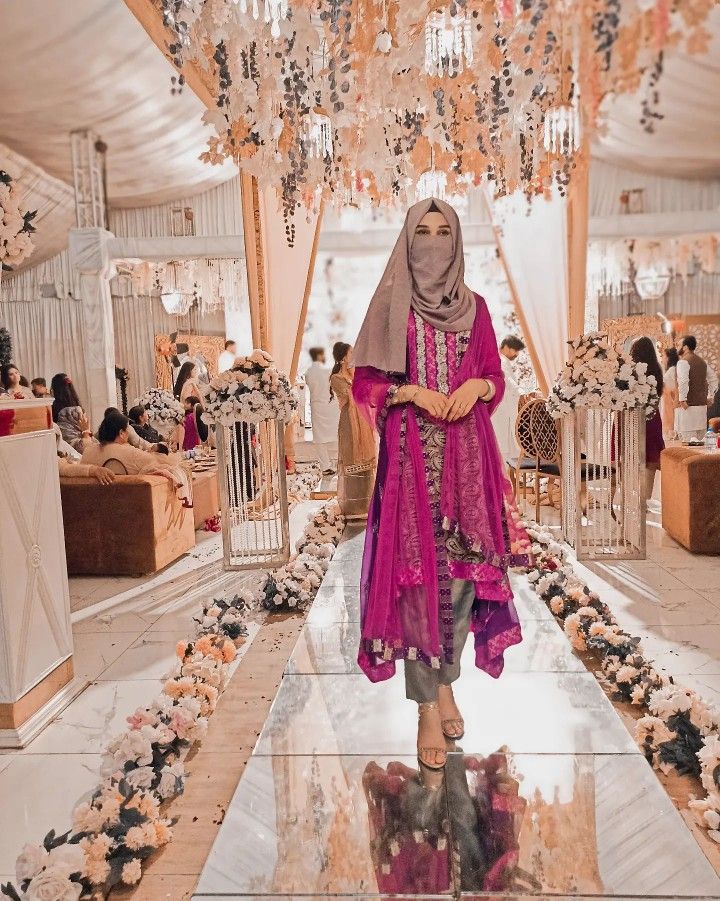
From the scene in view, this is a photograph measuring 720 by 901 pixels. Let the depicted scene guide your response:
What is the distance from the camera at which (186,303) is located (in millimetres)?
10727

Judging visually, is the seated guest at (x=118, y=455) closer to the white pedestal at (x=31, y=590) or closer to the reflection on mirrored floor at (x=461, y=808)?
the white pedestal at (x=31, y=590)

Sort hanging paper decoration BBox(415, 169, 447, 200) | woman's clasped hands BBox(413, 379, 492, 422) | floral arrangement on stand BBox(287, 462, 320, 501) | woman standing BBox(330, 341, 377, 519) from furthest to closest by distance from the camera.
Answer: floral arrangement on stand BBox(287, 462, 320, 501) < hanging paper decoration BBox(415, 169, 447, 200) < woman standing BBox(330, 341, 377, 519) < woman's clasped hands BBox(413, 379, 492, 422)

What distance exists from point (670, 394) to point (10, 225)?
7.94m

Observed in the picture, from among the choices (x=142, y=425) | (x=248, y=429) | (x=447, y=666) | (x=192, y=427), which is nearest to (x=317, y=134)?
(x=248, y=429)

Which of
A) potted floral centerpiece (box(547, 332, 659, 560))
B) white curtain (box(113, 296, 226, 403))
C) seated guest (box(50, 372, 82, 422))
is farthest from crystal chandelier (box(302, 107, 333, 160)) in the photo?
white curtain (box(113, 296, 226, 403))

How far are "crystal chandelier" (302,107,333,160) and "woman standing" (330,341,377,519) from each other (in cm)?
126

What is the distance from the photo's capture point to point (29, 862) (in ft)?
4.97

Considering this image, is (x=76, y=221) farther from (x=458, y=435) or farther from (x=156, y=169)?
(x=458, y=435)

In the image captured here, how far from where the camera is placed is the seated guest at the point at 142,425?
588 cm

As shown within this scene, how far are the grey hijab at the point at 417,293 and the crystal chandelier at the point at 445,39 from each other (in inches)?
76.3

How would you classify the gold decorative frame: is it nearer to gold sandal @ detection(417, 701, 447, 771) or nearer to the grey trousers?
the grey trousers

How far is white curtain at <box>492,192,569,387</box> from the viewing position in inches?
179

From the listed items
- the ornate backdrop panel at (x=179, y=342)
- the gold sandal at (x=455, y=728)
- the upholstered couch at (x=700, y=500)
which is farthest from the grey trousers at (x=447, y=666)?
the ornate backdrop panel at (x=179, y=342)

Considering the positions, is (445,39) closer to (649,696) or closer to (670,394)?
(649,696)
